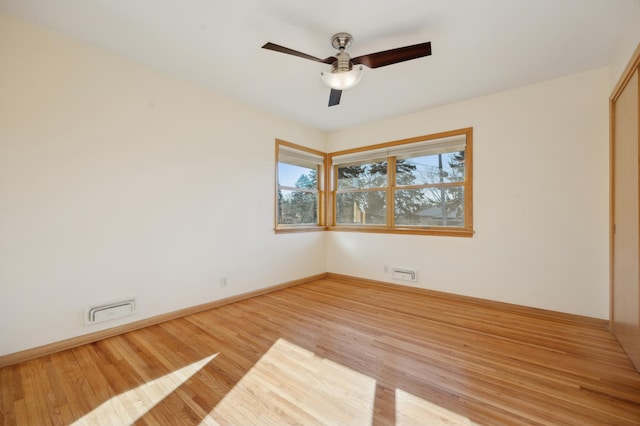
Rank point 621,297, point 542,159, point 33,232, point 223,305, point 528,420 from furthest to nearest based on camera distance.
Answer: point 223,305
point 542,159
point 621,297
point 33,232
point 528,420

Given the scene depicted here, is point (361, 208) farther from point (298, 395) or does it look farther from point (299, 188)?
point (298, 395)

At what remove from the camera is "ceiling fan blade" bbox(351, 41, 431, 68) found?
194 cm

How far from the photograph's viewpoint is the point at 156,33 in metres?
2.16

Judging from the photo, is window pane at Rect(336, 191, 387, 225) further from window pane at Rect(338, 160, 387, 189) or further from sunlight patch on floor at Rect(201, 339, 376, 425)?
sunlight patch on floor at Rect(201, 339, 376, 425)

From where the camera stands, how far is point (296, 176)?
14.2 ft

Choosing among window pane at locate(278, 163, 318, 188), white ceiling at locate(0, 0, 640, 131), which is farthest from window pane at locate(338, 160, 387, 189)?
white ceiling at locate(0, 0, 640, 131)

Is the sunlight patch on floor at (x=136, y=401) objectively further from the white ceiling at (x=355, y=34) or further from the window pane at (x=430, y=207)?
the window pane at (x=430, y=207)

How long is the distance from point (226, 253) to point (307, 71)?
7.32ft

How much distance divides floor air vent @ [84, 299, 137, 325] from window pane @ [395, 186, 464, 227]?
339 centimetres

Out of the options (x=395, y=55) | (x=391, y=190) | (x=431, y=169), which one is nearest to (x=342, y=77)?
(x=395, y=55)

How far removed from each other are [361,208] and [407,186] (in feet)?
2.80

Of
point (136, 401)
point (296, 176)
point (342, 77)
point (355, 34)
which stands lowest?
point (136, 401)

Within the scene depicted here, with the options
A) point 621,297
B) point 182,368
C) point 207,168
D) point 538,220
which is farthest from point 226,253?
point 621,297

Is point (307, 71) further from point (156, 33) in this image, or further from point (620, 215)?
point (620, 215)
